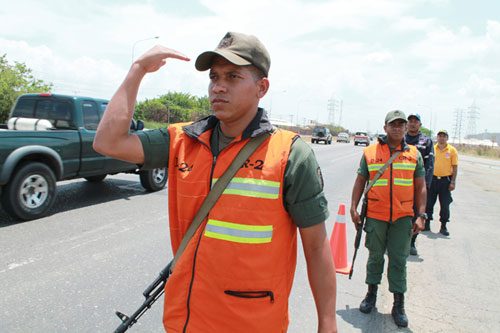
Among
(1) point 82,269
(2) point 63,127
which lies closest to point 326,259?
(1) point 82,269

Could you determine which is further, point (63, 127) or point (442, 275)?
point (63, 127)

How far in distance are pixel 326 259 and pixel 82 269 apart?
349cm

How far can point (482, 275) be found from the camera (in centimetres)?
482

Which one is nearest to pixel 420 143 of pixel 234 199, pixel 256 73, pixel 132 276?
pixel 132 276

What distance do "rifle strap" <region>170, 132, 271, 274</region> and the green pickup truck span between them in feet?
17.3

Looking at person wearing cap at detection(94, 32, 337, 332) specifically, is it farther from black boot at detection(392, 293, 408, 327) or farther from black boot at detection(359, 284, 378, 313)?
black boot at detection(359, 284, 378, 313)

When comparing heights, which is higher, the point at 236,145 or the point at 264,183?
the point at 236,145

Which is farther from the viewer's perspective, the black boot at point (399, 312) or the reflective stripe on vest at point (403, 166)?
the reflective stripe on vest at point (403, 166)

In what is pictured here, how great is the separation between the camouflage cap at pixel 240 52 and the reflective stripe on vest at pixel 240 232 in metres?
0.66

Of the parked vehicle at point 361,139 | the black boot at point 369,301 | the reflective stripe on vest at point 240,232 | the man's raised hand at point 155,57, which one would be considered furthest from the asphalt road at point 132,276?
the parked vehicle at point 361,139

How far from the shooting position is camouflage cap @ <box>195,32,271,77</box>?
1555 mm

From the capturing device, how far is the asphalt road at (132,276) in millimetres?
3350

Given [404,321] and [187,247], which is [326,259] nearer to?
[187,247]

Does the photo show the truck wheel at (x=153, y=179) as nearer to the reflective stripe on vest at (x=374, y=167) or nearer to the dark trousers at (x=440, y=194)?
the reflective stripe on vest at (x=374, y=167)
